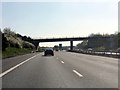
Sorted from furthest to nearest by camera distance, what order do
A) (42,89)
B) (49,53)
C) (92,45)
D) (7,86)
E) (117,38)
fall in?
1. (92,45)
2. (117,38)
3. (49,53)
4. (7,86)
5. (42,89)

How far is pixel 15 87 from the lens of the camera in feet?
39.2

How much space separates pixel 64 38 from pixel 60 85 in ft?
416

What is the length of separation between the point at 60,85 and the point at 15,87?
72.6 inches

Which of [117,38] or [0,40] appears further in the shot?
[117,38]

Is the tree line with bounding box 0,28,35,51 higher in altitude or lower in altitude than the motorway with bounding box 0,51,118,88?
higher

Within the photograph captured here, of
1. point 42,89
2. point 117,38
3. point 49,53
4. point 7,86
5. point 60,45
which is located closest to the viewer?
point 42,89

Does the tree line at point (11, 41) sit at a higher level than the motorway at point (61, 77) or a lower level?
higher

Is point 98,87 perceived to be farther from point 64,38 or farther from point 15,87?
point 64,38

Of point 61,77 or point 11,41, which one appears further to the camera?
point 11,41

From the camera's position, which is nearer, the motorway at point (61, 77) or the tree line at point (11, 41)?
the motorway at point (61, 77)

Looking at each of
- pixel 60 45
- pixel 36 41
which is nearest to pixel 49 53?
pixel 36 41

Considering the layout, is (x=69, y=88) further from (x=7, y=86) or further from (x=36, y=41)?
(x=36, y=41)

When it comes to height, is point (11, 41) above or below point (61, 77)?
above

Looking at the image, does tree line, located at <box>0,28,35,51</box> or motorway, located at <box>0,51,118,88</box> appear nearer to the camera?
motorway, located at <box>0,51,118,88</box>
